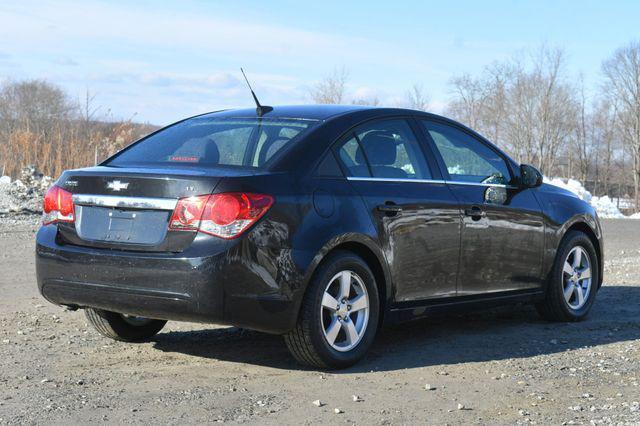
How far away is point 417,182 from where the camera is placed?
6.32 meters

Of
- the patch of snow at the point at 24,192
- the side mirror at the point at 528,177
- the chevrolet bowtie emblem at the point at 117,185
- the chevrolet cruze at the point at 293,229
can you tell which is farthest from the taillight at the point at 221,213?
the patch of snow at the point at 24,192

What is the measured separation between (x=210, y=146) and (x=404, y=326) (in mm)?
2392

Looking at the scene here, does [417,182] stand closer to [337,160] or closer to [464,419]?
[337,160]

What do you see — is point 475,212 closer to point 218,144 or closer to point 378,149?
point 378,149

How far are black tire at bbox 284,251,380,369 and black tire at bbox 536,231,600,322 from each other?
2224 mm

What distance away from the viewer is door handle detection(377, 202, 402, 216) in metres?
5.94

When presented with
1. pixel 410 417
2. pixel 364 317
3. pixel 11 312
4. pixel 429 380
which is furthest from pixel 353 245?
pixel 11 312

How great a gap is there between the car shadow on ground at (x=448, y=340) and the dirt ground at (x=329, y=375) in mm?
13

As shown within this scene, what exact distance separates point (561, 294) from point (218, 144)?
3173mm

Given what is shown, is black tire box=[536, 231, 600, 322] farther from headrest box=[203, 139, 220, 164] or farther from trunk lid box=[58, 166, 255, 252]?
trunk lid box=[58, 166, 255, 252]

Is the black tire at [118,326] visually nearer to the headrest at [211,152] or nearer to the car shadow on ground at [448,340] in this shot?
the car shadow on ground at [448,340]

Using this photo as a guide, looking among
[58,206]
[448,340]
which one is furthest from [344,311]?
[58,206]

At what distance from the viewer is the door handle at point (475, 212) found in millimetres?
6605

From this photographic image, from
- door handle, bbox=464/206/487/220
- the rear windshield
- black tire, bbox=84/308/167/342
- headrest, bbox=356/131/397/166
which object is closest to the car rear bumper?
the rear windshield
